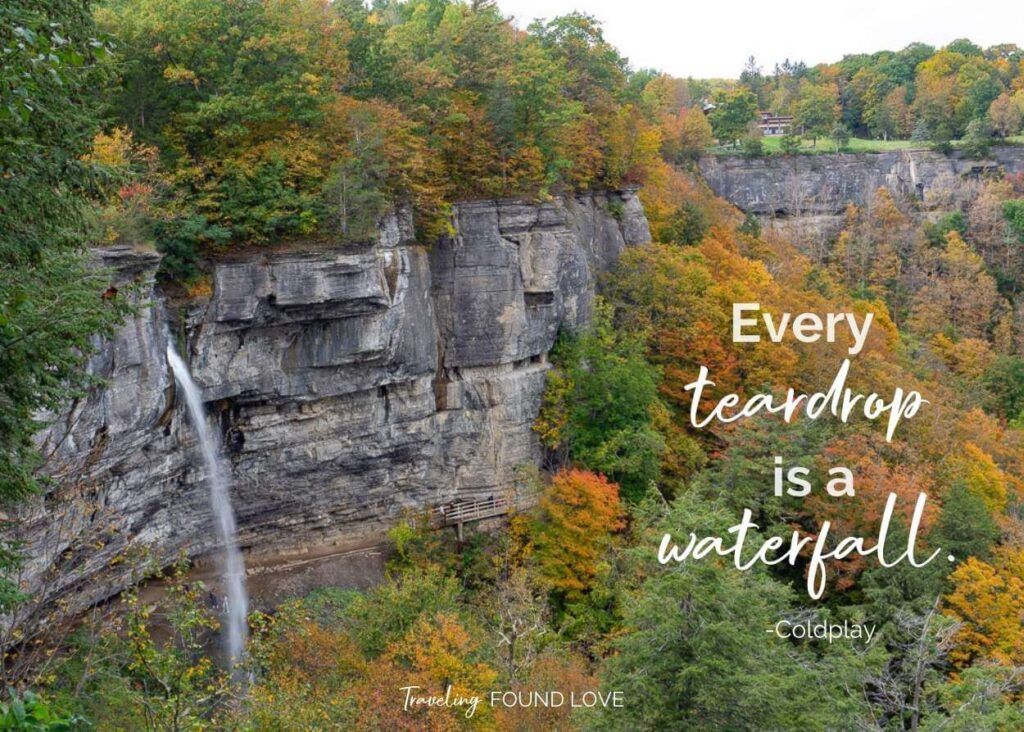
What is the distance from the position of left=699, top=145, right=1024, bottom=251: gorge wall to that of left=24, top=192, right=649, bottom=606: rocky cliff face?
30108 mm

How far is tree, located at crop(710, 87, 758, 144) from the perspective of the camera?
5581 centimetres

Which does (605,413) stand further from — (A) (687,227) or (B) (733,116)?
(B) (733,116)

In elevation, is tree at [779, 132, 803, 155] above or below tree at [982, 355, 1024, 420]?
above

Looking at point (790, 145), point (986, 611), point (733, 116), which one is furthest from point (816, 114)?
point (986, 611)

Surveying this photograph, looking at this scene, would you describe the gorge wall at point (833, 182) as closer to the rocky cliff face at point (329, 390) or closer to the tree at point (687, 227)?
the tree at point (687, 227)

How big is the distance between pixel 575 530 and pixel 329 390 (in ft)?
22.8

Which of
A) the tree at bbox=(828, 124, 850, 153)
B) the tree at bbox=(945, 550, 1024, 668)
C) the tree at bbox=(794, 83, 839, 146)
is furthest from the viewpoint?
the tree at bbox=(794, 83, 839, 146)

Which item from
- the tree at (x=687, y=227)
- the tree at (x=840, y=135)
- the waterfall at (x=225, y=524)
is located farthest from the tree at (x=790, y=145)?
the waterfall at (x=225, y=524)

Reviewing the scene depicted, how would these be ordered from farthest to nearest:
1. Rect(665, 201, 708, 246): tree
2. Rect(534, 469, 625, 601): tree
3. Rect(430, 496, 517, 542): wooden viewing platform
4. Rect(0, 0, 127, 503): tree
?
Rect(665, 201, 708, 246): tree
Rect(430, 496, 517, 542): wooden viewing platform
Rect(534, 469, 625, 601): tree
Rect(0, 0, 127, 503): tree

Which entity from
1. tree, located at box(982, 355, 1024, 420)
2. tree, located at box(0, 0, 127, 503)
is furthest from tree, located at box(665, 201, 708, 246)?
tree, located at box(0, 0, 127, 503)

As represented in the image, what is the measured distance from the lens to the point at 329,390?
20328 millimetres

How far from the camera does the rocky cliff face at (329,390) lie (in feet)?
52.0

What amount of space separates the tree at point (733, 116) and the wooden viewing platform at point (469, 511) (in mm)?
39962

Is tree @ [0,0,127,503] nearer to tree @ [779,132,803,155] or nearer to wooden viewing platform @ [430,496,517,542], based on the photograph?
wooden viewing platform @ [430,496,517,542]
